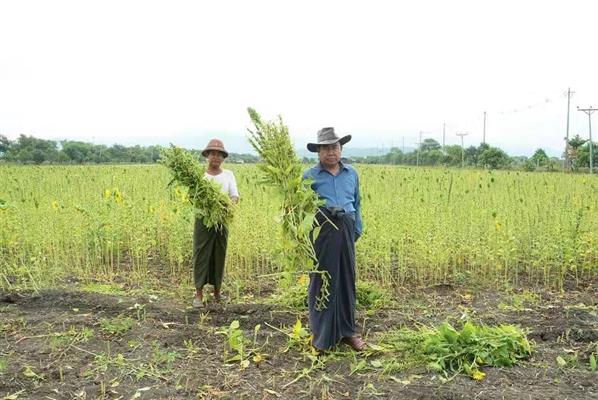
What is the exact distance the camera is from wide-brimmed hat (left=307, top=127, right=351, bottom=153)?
3.97m

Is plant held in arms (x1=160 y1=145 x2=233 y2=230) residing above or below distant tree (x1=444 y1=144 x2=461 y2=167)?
below

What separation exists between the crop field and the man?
0.58 feet

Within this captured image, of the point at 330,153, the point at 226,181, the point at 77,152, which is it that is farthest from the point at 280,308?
the point at 77,152

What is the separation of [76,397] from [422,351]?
7.71 feet

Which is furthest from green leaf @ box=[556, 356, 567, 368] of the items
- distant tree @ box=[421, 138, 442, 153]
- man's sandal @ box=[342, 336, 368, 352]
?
distant tree @ box=[421, 138, 442, 153]

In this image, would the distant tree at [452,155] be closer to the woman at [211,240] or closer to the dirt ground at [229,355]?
the dirt ground at [229,355]

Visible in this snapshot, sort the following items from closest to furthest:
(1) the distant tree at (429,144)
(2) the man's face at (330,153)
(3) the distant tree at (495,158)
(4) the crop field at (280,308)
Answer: (4) the crop field at (280,308), (2) the man's face at (330,153), (3) the distant tree at (495,158), (1) the distant tree at (429,144)

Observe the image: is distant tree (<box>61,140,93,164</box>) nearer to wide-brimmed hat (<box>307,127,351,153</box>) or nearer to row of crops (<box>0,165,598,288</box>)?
row of crops (<box>0,165,598,288</box>)

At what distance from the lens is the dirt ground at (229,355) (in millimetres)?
3420

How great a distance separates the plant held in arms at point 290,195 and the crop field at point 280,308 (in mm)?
118

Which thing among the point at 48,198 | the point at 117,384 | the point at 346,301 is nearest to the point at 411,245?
the point at 346,301

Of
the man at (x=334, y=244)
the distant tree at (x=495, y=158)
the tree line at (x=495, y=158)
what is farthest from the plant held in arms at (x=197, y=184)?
the distant tree at (x=495, y=158)

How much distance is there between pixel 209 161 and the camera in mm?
5090

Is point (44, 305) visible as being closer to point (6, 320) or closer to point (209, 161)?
point (6, 320)
